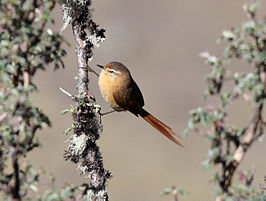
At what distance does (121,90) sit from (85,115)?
2.34 metres

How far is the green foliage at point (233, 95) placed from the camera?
2.43 meters

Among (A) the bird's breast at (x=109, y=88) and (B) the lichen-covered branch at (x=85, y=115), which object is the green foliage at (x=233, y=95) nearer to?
(B) the lichen-covered branch at (x=85, y=115)

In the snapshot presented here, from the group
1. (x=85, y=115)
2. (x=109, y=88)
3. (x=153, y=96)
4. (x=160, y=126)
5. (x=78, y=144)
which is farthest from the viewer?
(x=153, y=96)

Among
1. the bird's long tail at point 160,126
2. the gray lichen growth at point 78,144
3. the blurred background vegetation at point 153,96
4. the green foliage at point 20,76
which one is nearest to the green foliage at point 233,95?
the green foliage at point 20,76

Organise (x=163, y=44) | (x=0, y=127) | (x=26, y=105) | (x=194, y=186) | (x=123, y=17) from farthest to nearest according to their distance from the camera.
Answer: (x=123, y=17)
(x=163, y=44)
(x=194, y=186)
(x=0, y=127)
(x=26, y=105)

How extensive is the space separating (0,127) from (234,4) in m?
31.3

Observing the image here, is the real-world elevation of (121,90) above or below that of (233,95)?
above

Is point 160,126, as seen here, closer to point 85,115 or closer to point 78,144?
point 85,115

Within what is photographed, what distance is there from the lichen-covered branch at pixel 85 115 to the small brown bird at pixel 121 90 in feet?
6.14

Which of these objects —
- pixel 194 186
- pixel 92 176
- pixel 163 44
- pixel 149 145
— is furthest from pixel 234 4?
pixel 92 176

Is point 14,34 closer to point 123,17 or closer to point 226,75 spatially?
point 226,75

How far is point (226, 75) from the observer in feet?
8.28

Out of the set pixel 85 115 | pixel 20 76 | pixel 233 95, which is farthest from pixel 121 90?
pixel 233 95

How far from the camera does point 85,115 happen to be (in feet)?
12.9
